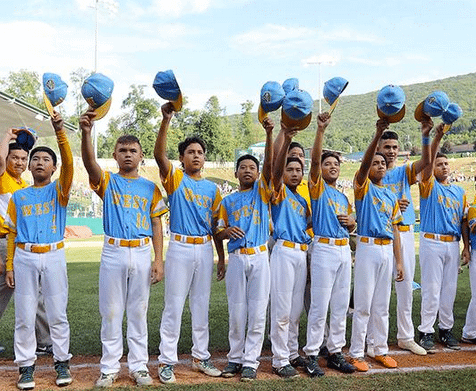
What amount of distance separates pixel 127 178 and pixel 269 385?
2.08 meters

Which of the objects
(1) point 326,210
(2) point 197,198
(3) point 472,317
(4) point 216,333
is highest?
(2) point 197,198

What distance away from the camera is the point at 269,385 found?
4.46 metres

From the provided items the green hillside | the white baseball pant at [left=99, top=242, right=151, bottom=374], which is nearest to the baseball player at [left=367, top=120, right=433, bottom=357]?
the white baseball pant at [left=99, top=242, right=151, bottom=374]

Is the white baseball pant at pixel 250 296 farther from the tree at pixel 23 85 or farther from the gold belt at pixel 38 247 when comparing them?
the tree at pixel 23 85

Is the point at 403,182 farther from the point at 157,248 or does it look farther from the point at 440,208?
the point at 157,248

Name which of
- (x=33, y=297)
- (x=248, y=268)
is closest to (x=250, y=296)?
(x=248, y=268)

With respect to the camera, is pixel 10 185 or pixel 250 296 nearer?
pixel 250 296

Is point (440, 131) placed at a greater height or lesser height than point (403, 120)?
lesser

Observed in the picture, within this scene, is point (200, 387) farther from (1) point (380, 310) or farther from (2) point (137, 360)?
(1) point (380, 310)

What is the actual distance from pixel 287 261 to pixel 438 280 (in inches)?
77.7

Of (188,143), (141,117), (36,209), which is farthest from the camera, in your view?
(141,117)

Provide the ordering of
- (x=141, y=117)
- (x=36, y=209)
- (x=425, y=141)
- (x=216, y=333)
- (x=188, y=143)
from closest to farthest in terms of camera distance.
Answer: (x=36, y=209)
(x=188, y=143)
(x=425, y=141)
(x=216, y=333)
(x=141, y=117)

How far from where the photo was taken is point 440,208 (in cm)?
587

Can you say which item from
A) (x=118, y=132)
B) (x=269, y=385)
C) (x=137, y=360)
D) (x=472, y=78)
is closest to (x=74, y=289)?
(x=137, y=360)
